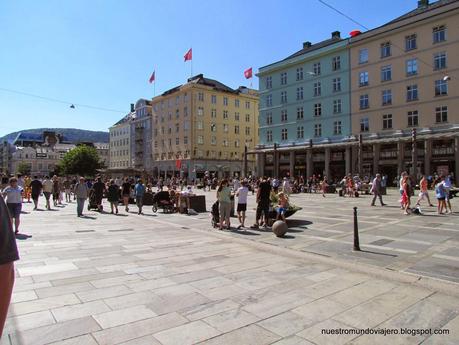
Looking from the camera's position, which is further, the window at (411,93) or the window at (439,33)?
the window at (411,93)

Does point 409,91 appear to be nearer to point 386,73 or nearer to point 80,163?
point 386,73

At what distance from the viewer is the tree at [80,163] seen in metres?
94.2

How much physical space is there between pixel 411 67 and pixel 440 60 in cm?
309

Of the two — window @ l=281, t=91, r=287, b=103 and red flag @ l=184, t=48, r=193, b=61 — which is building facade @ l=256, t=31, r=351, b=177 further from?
red flag @ l=184, t=48, r=193, b=61

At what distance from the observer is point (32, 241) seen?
33.5 feet

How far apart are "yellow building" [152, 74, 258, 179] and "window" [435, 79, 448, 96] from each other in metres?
43.4

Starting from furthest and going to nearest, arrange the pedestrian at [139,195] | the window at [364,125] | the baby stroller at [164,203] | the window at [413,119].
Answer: the window at [364,125] → the window at [413,119] → the baby stroller at [164,203] → the pedestrian at [139,195]

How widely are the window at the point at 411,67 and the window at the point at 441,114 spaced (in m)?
5.10

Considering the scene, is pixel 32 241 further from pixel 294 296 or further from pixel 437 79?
pixel 437 79

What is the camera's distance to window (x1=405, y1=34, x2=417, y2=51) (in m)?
41.4

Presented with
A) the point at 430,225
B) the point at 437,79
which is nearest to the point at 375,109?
the point at 437,79

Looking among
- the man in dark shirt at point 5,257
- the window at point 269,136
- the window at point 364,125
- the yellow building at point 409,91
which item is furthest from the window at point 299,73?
the man in dark shirt at point 5,257

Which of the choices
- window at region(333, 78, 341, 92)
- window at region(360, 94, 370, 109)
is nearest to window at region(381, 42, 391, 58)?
window at region(360, 94, 370, 109)

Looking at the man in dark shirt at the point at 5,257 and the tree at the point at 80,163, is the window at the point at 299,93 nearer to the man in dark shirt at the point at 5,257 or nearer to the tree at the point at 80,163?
the man in dark shirt at the point at 5,257
